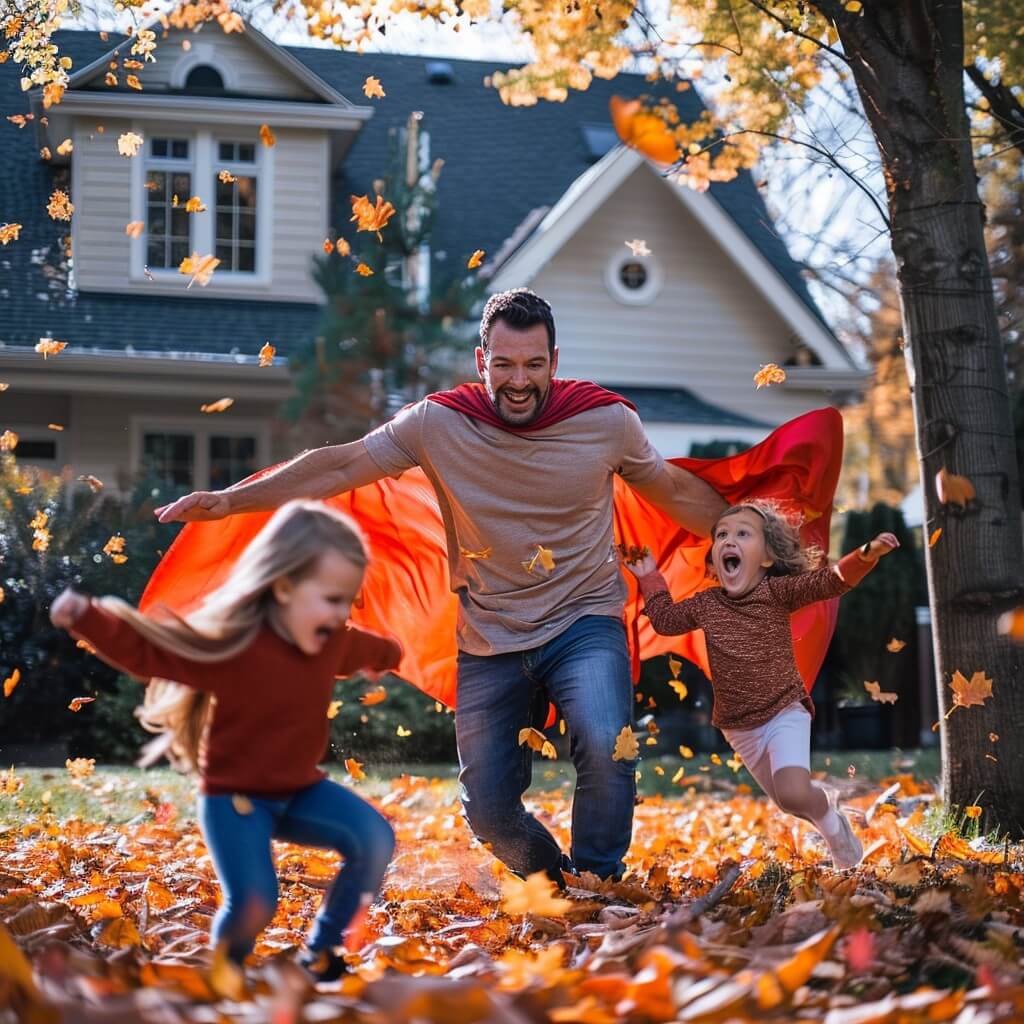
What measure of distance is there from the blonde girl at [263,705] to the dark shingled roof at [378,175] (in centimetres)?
718

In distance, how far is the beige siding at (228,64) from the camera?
1480 cm

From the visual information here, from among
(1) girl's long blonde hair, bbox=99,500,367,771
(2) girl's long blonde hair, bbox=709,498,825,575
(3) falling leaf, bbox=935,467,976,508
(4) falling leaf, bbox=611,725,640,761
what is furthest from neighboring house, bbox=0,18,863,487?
(1) girl's long blonde hair, bbox=99,500,367,771

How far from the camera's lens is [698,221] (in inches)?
636

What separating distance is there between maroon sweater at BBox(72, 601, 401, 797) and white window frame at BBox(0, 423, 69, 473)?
461 inches

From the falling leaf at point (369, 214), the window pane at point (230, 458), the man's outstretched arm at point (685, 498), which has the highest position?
the falling leaf at point (369, 214)

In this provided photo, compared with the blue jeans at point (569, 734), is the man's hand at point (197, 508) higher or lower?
higher

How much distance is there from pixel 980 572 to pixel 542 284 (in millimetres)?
10466

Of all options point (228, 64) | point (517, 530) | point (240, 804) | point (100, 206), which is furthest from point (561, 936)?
point (228, 64)

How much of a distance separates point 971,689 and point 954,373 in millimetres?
1329

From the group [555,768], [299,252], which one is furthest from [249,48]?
[555,768]

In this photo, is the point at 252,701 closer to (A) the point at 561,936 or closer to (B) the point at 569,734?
(A) the point at 561,936

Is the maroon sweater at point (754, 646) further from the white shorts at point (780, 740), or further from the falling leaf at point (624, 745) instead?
the falling leaf at point (624, 745)

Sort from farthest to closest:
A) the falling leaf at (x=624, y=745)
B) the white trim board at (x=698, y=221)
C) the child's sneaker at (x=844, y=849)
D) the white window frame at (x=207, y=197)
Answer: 1. the white trim board at (x=698, y=221)
2. the white window frame at (x=207, y=197)
3. the child's sneaker at (x=844, y=849)
4. the falling leaf at (x=624, y=745)

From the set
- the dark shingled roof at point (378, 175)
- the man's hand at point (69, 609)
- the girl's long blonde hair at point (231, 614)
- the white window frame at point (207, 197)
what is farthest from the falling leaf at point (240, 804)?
the white window frame at point (207, 197)
